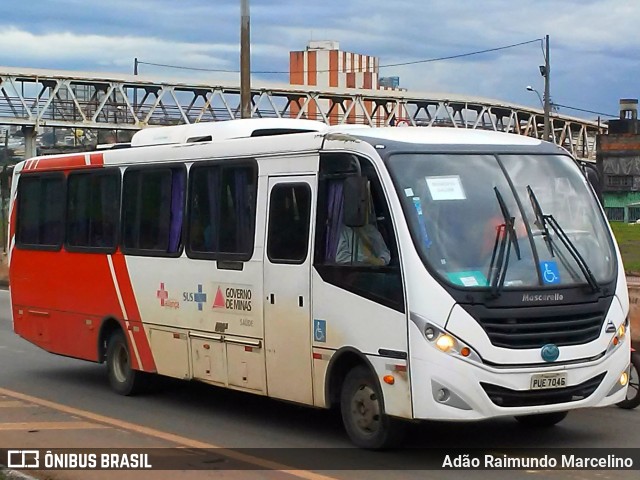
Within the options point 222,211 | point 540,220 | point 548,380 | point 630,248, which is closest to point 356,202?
point 540,220

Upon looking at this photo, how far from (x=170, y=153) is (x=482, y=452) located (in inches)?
196

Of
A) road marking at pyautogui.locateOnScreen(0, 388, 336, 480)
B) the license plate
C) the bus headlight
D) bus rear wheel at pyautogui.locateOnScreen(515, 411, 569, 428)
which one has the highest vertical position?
the bus headlight

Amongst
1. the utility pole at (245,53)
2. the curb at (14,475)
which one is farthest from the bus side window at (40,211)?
the utility pole at (245,53)

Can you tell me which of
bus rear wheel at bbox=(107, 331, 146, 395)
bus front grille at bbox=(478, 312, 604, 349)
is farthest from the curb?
bus rear wheel at bbox=(107, 331, 146, 395)

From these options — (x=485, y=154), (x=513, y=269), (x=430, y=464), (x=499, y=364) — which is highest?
(x=485, y=154)

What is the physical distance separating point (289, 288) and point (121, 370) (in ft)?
12.6

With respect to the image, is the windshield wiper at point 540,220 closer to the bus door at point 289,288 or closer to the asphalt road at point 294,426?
the asphalt road at point 294,426

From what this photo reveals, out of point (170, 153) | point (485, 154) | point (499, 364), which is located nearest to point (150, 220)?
point (170, 153)

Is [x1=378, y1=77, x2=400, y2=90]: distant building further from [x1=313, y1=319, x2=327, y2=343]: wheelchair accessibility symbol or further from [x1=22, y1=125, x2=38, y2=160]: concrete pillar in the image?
[x1=313, y1=319, x2=327, y2=343]: wheelchair accessibility symbol

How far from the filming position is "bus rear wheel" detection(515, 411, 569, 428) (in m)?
10.7

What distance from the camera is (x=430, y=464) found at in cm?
921

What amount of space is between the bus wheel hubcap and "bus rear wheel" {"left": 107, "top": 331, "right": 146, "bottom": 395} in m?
4.23

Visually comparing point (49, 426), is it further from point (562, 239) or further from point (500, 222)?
point (562, 239)

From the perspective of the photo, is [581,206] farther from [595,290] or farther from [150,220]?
[150,220]
